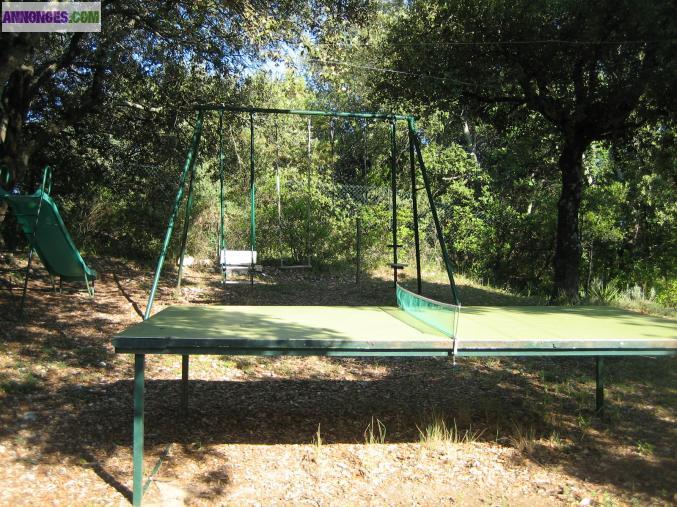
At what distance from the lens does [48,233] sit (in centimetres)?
712

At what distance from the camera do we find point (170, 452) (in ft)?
12.8

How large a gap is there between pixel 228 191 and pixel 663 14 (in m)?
8.40

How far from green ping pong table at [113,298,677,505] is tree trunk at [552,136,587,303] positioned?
14.5ft

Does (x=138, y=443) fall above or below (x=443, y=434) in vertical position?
above

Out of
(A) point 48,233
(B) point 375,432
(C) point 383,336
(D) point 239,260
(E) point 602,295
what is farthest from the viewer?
(E) point 602,295

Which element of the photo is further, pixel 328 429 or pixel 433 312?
pixel 328 429

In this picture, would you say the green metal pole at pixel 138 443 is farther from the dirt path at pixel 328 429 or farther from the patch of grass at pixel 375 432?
the patch of grass at pixel 375 432

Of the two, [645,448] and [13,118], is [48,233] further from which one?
[645,448]

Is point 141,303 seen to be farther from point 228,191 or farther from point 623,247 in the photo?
point 623,247

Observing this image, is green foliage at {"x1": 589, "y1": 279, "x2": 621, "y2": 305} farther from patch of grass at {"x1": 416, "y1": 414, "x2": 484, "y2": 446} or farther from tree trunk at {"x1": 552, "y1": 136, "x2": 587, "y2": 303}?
patch of grass at {"x1": 416, "y1": 414, "x2": 484, "y2": 446}

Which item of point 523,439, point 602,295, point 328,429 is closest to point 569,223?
point 602,295

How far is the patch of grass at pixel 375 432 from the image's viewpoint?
13.5ft

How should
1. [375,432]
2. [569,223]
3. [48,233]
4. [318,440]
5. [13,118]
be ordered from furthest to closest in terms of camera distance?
[569,223]
[13,118]
[48,233]
[375,432]
[318,440]

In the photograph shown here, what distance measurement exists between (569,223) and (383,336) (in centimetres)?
632
